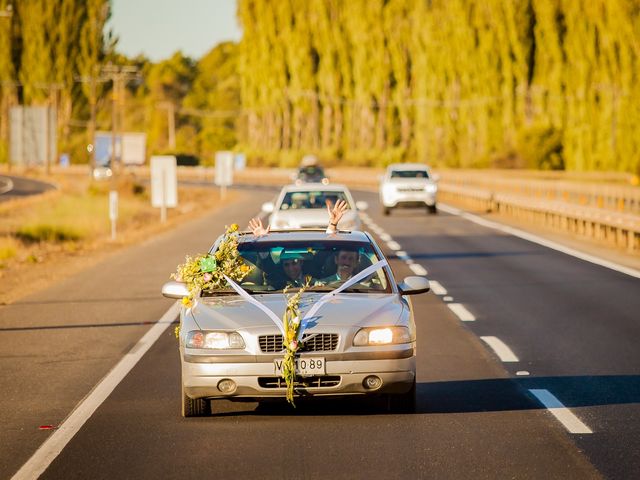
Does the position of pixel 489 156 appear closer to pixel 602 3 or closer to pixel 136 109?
pixel 602 3

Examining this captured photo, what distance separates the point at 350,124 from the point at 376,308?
93.9 meters

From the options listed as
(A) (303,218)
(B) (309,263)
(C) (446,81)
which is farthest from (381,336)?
(C) (446,81)

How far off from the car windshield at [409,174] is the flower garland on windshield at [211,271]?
33309mm

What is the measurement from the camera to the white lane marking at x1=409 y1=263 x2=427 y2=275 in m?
21.2

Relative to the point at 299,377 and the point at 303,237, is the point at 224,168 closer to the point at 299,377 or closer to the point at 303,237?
the point at 303,237

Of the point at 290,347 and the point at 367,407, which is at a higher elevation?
the point at 290,347

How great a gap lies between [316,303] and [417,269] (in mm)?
13360

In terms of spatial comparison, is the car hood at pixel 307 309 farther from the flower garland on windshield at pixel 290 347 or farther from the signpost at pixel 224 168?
the signpost at pixel 224 168

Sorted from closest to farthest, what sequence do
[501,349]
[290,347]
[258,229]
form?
1. [290,347]
2. [258,229]
3. [501,349]

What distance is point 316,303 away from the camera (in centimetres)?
862

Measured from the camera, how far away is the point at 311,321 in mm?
8367

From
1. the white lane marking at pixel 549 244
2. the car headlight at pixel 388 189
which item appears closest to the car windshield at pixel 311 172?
the white lane marking at pixel 549 244

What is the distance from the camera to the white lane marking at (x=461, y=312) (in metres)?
14.8

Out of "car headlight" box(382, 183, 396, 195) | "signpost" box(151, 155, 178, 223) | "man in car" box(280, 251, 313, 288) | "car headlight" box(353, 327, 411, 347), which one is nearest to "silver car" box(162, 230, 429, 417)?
"car headlight" box(353, 327, 411, 347)
